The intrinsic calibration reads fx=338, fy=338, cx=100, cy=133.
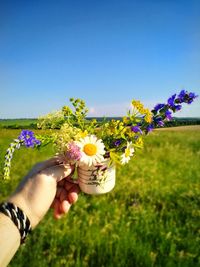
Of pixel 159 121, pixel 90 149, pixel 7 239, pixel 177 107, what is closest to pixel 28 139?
pixel 90 149

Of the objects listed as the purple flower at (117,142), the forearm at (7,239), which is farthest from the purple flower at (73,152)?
the forearm at (7,239)

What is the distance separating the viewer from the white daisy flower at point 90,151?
239cm

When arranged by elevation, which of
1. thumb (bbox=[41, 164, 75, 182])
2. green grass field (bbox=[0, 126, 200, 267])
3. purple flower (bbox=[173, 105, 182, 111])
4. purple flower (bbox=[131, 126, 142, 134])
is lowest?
green grass field (bbox=[0, 126, 200, 267])

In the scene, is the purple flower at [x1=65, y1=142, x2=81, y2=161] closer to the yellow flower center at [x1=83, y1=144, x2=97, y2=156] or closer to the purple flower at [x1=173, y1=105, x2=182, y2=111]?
the yellow flower center at [x1=83, y1=144, x2=97, y2=156]

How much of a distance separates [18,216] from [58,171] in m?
0.43

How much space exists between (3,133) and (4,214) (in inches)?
519

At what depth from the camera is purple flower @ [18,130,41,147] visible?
2.43 meters

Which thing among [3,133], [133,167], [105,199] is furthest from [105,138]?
[3,133]

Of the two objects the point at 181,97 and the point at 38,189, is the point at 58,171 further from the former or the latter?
the point at 181,97

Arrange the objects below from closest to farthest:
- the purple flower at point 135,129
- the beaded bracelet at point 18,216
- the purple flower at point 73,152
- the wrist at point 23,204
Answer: the beaded bracelet at point 18,216 → the wrist at point 23,204 → the purple flower at point 73,152 → the purple flower at point 135,129

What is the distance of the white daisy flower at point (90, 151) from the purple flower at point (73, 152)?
32 mm

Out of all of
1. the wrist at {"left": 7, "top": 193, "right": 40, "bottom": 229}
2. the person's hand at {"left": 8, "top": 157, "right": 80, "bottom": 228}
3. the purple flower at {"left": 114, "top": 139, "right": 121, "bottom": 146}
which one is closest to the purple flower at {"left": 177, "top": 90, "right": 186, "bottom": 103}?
the purple flower at {"left": 114, "top": 139, "right": 121, "bottom": 146}

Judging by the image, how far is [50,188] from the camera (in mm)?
2340

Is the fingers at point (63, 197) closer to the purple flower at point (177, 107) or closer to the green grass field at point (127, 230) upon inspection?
the green grass field at point (127, 230)
